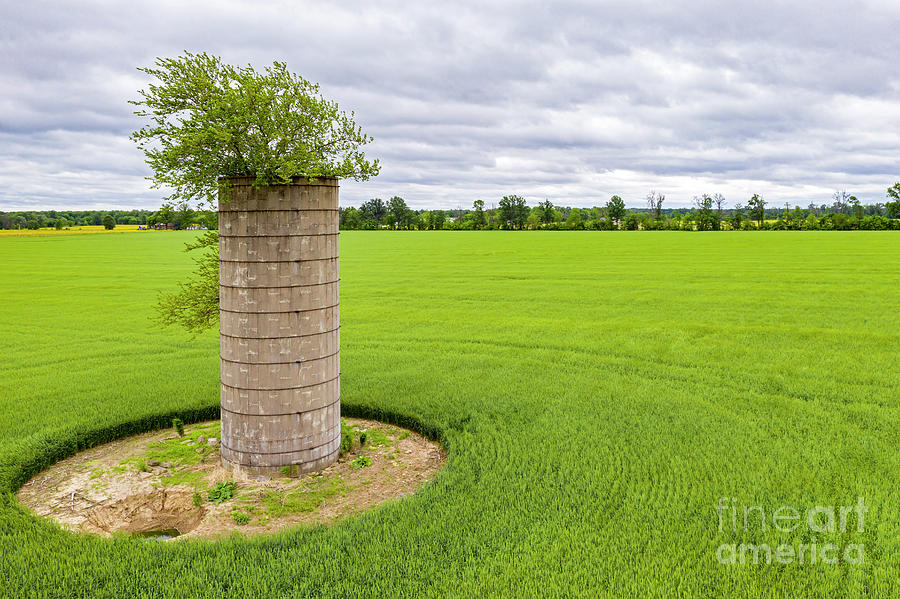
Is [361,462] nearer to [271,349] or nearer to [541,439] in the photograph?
[271,349]

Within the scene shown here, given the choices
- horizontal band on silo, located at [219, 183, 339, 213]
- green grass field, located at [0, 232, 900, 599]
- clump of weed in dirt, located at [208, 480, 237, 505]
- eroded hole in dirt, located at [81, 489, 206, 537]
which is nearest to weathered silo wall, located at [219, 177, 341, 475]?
horizontal band on silo, located at [219, 183, 339, 213]

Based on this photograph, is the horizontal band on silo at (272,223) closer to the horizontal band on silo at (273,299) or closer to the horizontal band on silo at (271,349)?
the horizontal band on silo at (273,299)

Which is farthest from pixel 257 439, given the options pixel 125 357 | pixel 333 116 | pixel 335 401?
pixel 125 357

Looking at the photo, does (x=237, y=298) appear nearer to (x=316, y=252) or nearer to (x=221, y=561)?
(x=316, y=252)

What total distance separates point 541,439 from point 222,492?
3888 mm

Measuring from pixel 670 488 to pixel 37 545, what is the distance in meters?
6.12

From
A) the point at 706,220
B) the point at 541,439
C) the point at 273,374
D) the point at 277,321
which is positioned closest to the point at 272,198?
the point at 277,321

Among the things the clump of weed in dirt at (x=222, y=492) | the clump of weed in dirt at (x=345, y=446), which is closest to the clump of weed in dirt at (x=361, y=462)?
the clump of weed in dirt at (x=345, y=446)

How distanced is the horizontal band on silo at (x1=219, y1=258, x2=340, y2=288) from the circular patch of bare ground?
91.1 inches

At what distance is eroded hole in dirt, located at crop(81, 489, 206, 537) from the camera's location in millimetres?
5973

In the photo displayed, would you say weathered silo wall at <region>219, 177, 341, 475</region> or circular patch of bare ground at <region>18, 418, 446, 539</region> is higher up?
weathered silo wall at <region>219, 177, 341, 475</region>

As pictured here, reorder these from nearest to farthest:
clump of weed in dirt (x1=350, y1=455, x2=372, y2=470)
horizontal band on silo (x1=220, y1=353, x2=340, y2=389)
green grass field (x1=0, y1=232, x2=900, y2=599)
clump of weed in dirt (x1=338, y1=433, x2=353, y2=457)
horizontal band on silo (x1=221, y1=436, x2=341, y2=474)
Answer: green grass field (x1=0, y1=232, x2=900, y2=599) < horizontal band on silo (x1=220, y1=353, x2=340, y2=389) < horizontal band on silo (x1=221, y1=436, x2=341, y2=474) < clump of weed in dirt (x1=350, y1=455, x2=372, y2=470) < clump of weed in dirt (x1=338, y1=433, x2=353, y2=457)

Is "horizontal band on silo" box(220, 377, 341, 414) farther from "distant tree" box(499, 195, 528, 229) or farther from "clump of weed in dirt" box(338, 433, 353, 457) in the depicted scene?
"distant tree" box(499, 195, 528, 229)

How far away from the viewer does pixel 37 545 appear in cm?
531
